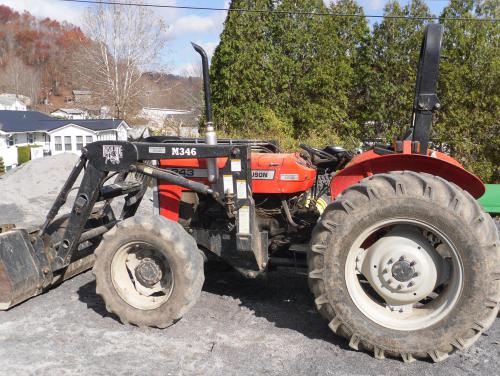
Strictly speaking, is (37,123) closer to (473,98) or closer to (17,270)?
(473,98)

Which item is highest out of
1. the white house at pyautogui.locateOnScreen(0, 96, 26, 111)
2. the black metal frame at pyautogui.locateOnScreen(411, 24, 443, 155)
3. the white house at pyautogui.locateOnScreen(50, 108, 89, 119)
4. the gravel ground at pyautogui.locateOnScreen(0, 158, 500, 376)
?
the black metal frame at pyautogui.locateOnScreen(411, 24, 443, 155)

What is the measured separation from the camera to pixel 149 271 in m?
4.29

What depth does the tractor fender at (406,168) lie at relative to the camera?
4082 millimetres

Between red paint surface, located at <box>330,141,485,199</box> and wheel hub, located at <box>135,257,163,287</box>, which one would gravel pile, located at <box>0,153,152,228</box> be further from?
red paint surface, located at <box>330,141,485,199</box>

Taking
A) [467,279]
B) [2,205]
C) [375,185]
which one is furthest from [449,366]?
[2,205]

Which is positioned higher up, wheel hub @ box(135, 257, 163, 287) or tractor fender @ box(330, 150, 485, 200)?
tractor fender @ box(330, 150, 485, 200)

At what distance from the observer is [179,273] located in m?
4.07

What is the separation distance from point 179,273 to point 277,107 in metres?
10.9

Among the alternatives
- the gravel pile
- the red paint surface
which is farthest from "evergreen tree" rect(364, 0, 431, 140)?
the red paint surface

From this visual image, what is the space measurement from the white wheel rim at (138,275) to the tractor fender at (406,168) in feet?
5.37

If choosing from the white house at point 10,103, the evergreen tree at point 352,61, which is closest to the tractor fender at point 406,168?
the evergreen tree at point 352,61

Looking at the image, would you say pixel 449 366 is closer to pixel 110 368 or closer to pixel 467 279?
pixel 467 279

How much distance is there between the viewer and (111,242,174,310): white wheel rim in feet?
14.0

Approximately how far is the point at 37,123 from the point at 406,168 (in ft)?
146
